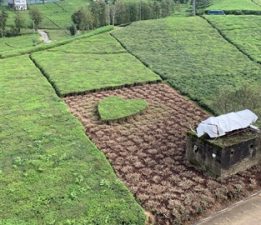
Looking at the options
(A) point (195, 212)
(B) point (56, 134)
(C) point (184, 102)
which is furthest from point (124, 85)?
(A) point (195, 212)

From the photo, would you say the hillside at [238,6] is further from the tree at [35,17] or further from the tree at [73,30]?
the tree at [35,17]

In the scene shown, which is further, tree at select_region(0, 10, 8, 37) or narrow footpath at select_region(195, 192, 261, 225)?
tree at select_region(0, 10, 8, 37)

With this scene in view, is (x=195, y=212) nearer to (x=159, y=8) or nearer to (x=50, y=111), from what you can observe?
(x=50, y=111)

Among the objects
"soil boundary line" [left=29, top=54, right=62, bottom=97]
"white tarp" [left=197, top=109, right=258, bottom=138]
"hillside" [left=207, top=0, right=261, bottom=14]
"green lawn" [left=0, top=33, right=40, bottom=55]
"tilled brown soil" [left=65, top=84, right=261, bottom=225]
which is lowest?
"green lawn" [left=0, top=33, right=40, bottom=55]

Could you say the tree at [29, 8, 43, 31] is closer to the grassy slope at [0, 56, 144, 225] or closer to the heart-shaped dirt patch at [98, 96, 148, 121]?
the grassy slope at [0, 56, 144, 225]

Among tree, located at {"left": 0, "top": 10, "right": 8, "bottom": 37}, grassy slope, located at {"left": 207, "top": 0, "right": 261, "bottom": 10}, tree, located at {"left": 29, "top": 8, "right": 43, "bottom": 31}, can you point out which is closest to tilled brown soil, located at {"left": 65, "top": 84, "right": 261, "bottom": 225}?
grassy slope, located at {"left": 207, "top": 0, "right": 261, "bottom": 10}
